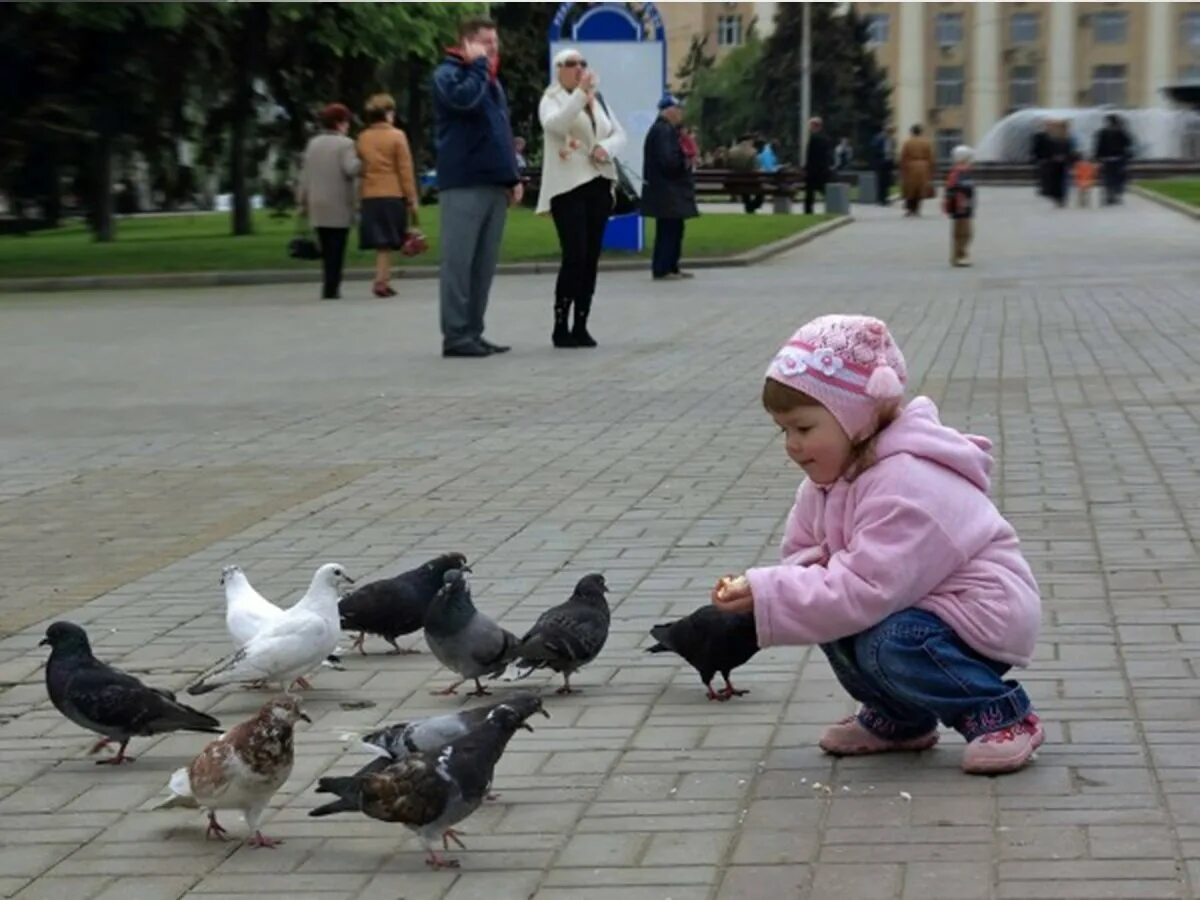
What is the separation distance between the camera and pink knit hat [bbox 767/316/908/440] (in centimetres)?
517

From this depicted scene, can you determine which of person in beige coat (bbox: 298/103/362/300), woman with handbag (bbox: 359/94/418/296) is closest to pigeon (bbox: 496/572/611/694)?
woman with handbag (bbox: 359/94/418/296)

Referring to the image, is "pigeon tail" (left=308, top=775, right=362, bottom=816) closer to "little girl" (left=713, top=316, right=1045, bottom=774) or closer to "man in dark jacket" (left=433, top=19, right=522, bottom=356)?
"little girl" (left=713, top=316, right=1045, bottom=774)

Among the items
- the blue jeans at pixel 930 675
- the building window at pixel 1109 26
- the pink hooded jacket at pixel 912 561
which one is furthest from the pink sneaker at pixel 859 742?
the building window at pixel 1109 26

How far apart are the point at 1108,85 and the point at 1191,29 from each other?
4.57 m

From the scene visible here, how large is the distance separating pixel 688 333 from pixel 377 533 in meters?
9.72

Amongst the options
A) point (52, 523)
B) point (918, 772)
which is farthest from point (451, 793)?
point (52, 523)

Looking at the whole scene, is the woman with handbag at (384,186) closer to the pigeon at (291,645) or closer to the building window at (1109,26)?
the pigeon at (291,645)

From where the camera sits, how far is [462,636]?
629 centimetres

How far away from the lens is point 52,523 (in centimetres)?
992

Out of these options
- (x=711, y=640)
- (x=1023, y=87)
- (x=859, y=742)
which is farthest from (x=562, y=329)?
(x=1023, y=87)

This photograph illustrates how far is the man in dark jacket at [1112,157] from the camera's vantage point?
48.9 m

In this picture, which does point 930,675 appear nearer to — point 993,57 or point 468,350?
point 468,350

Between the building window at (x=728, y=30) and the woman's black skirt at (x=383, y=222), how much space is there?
91362mm

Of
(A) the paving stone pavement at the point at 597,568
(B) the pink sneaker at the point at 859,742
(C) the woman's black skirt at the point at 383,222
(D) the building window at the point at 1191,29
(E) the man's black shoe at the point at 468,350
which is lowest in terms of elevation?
(E) the man's black shoe at the point at 468,350
